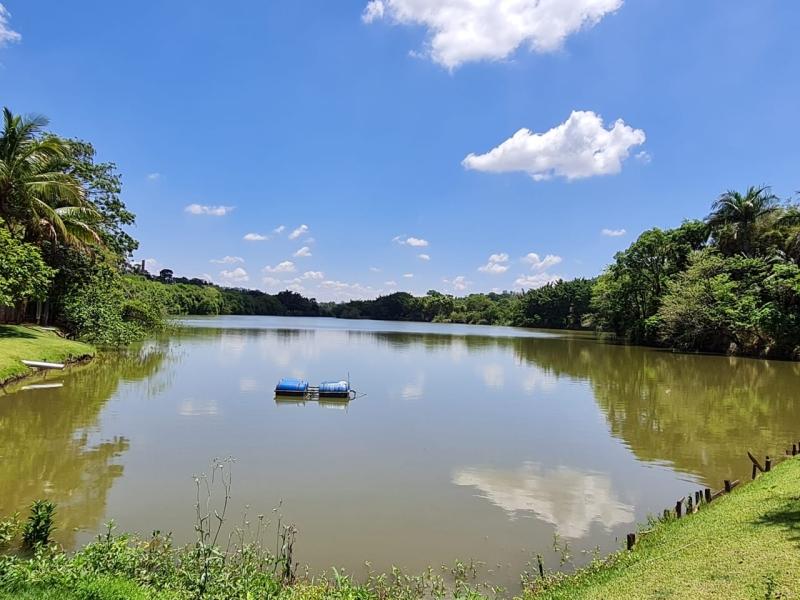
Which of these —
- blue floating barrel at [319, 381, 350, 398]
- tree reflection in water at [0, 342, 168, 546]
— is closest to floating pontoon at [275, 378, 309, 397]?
blue floating barrel at [319, 381, 350, 398]

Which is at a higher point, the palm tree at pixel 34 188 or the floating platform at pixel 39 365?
the palm tree at pixel 34 188

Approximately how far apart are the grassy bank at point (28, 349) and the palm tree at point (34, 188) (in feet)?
15.6

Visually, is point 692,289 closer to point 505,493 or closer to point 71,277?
point 505,493

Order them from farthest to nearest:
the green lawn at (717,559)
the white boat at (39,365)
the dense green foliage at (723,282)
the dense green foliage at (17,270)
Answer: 1. the dense green foliage at (723,282)
2. the dense green foliage at (17,270)
3. the white boat at (39,365)
4. the green lawn at (717,559)

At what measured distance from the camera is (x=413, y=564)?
7.00 metres

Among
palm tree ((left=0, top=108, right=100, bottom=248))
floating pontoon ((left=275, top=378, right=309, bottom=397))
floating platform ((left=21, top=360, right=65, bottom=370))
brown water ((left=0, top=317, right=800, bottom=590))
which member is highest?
palm tree ((left=0, top=108, right=100, bottom=248))

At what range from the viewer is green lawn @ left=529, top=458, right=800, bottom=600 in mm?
4871

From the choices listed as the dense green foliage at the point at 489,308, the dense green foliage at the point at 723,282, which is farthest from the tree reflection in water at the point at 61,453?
the dense green foliage at the point at 489,308

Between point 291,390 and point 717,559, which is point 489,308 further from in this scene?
point 717,559

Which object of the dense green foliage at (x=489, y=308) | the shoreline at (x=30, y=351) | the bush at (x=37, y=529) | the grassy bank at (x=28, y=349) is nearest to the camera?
the bush at (x=37, y=529)

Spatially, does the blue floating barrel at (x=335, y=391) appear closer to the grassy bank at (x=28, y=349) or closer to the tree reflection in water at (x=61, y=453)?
the tree reflection in water at (x=61, y=453)

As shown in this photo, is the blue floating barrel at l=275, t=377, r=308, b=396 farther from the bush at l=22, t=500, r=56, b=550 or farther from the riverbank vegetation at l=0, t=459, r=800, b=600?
the bush at l=22, t=500, r=56, b=550

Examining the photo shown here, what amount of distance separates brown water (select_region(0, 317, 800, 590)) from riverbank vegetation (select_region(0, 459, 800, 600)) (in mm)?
603

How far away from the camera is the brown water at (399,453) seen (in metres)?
8.09
